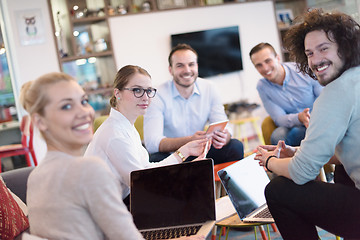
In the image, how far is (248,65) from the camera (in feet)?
23.7

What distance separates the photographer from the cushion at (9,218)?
2061 millimetres

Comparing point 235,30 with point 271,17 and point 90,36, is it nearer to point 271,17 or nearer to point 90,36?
point 271,17

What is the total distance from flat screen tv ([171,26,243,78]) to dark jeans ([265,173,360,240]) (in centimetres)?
502

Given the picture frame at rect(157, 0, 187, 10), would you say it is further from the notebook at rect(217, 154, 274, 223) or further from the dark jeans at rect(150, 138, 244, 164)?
the notebook at rect(217, 154, 274, 223)

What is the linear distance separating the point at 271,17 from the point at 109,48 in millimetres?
2689

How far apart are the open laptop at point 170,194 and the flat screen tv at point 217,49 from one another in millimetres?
4967

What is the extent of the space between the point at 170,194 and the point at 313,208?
1.80ft

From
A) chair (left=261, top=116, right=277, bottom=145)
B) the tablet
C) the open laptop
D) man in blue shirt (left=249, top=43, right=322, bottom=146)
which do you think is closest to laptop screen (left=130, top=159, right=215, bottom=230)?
the open laptop

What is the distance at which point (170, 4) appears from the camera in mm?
6676

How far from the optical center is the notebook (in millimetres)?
2131

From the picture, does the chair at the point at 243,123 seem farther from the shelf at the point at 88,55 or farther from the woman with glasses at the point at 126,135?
the woman with glasses at the point at 126,135

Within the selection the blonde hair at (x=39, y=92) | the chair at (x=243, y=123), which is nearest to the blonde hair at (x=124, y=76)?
the blonde hair at (x=39, y=92)

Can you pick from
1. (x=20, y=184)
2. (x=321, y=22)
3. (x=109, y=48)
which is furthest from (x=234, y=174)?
(x=109, y=48)

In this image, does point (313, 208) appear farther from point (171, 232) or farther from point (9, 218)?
point (9, 218)
